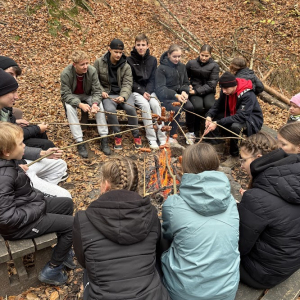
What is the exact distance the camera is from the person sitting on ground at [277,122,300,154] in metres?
3.04

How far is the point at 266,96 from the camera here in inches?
302

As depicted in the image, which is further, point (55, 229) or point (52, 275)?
point (52, 275)

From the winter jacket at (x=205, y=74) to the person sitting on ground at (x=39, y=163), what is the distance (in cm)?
306

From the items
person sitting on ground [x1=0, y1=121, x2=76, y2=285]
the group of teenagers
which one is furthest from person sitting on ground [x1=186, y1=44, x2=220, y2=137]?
person sitting on ground [x1=0, y1=121, x2=76, y2=285]

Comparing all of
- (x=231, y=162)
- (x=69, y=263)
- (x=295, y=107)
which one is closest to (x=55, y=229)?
(x=69, y=263)

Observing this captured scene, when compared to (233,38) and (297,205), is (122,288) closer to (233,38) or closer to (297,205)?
(297,205)

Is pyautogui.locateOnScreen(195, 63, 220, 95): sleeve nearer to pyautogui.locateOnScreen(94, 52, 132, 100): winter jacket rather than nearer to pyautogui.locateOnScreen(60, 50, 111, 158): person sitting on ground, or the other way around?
pyautogui.locateOnScreen(94, 52, 132, 100): winter jacket

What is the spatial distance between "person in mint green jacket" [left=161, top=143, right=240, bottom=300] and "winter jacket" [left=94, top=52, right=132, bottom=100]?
3.25 meters

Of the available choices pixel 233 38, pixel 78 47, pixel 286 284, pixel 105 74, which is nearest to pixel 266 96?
pixel 233 38

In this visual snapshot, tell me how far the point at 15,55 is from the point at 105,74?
12.7 ft

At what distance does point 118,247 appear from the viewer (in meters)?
1.75

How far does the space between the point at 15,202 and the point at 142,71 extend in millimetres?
3645

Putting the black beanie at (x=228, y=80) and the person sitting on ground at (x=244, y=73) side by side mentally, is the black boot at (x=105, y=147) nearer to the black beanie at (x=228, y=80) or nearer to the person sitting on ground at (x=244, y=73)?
the black beanie at (x=228, y=80)

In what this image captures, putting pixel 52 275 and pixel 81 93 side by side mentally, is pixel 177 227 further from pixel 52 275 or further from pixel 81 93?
pixel 81 93
